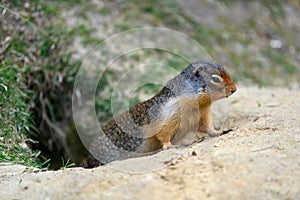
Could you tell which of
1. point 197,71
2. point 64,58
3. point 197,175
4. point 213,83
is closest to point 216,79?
point 213,83

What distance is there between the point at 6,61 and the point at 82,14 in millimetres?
2419

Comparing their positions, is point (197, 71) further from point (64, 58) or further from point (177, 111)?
point (64, 58)

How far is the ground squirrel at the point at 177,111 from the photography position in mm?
4598

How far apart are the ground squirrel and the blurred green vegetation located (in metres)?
0.84

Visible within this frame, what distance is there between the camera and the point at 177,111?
181 inches

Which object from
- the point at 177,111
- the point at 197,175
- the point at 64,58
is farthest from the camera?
the point at 64,58

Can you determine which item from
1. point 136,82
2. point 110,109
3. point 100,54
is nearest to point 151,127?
point 110,109

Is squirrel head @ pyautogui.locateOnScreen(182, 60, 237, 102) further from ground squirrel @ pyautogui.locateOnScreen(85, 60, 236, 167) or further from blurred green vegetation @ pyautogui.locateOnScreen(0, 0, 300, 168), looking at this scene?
blurred green vegetation @ pyautogui.locateOnScreen(0, 0, 300, 168)

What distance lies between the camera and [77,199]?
3238mm

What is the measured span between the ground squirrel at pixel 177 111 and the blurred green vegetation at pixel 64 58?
2.76 ft

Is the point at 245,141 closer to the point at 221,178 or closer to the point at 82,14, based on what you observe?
the point at 221,178

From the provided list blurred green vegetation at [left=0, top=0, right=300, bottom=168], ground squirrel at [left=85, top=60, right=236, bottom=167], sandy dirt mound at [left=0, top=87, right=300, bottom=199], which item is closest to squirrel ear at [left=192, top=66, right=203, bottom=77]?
ground squirrel at [left=85, top=60, right=236, bottom=167]

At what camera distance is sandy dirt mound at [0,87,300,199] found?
313 cm

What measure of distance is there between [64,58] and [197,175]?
13.0ft
